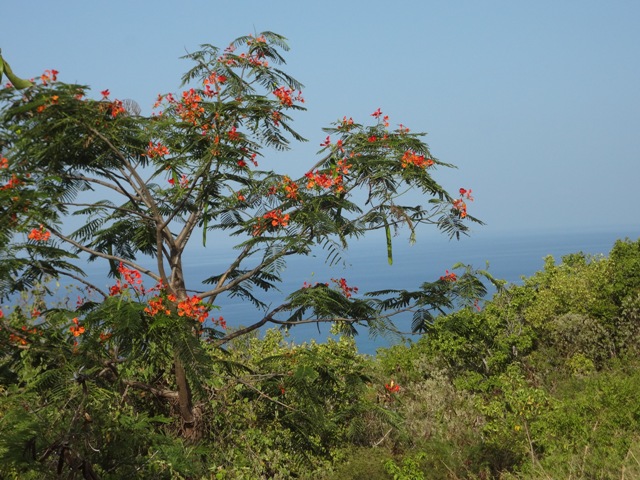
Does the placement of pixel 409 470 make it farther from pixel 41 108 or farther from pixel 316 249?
pixel 41 108

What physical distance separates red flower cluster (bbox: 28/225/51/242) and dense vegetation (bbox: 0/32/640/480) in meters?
0.02

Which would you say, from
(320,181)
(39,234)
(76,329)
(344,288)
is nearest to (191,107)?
(320,181)

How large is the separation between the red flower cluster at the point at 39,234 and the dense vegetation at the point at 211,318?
2 centimetres

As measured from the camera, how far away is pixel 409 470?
10781mm

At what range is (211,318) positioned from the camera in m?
10.4

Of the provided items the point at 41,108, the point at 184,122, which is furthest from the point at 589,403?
the point at 41,108

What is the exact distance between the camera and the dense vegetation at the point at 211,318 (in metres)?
7.09

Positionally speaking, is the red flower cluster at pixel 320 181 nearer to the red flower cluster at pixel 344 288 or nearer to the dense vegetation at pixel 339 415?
the red flower cluster at pixel 344 288

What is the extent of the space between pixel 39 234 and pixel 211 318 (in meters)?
3.30

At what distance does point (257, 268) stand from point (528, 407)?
16.6 ft

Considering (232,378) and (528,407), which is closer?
(232,378)

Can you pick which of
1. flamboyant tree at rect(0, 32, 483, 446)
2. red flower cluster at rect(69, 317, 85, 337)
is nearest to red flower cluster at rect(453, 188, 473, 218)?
flamboyant tree at rect(0, 32, 483, 446)

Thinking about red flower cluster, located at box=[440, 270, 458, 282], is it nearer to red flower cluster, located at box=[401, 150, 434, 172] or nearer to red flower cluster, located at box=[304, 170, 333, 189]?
red flower cluster, located at box=[401, 150, 434, 172]

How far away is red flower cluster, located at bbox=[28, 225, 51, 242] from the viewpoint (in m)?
7.64
